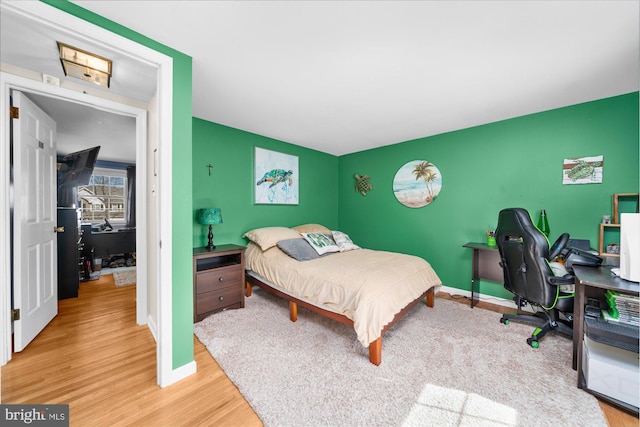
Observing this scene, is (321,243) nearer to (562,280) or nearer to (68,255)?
(562,280)

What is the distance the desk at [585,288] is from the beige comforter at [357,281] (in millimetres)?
1103

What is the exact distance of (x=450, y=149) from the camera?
10.9ft

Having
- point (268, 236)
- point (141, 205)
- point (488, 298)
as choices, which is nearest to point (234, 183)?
point (268, 236)

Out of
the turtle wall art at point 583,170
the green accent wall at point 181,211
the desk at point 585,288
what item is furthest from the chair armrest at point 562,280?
the green accent wall at point 181,211

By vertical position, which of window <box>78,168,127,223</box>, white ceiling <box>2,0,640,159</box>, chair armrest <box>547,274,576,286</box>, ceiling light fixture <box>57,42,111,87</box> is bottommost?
chair armrest <box>547,274,576,286</box>

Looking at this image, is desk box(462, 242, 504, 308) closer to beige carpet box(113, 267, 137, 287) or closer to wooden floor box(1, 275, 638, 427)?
wooden floor box(1, 275, 638, 427)

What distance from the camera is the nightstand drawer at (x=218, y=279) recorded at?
2.41 meters

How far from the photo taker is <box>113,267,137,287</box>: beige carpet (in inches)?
141

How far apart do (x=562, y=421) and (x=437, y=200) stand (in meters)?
2.56

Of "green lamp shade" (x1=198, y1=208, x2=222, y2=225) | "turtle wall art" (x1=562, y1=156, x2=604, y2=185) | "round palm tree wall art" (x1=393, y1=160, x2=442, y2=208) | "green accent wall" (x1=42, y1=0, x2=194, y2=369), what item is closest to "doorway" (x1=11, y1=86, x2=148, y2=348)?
"green lamp shade" (x1=198, y1=208, x2=222, y2=225)

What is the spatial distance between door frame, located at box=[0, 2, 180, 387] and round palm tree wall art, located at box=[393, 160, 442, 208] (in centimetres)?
323

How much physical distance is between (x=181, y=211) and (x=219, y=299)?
135 cm

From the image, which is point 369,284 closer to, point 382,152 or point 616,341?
point 616,341

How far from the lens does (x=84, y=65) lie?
5.34 ft
